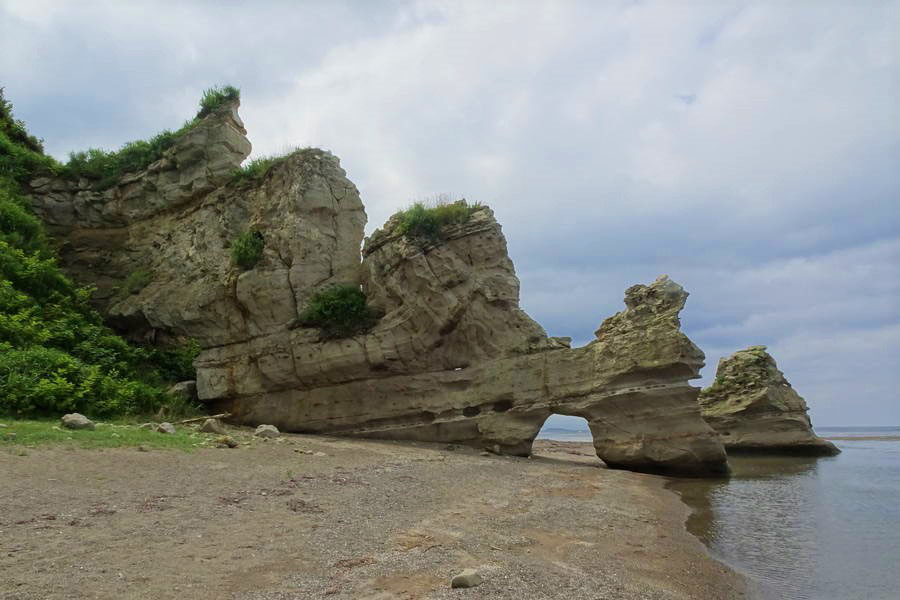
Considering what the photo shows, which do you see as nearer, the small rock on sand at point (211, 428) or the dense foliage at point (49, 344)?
the dense foliage at point (49, 344)

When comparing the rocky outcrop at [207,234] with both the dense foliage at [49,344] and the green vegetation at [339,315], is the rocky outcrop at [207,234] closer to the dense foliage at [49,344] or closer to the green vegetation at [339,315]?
the green vegetation at [339,315]

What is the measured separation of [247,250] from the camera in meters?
22.2

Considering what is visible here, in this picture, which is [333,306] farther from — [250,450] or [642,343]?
[642,343]

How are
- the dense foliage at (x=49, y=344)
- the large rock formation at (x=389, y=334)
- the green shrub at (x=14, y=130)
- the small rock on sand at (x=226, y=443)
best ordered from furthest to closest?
1. the green shrub at (x=14, y=130)
2. the large rock formation at (x=389, y=334)
3. the dense foliage at (x=49, y=344)
4. the small rock on sand at (x=226, y=443)

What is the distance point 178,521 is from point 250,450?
676cm

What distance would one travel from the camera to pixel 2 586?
4793mm

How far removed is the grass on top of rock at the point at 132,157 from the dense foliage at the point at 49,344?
159 centimetres

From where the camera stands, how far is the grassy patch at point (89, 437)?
36.5 ft

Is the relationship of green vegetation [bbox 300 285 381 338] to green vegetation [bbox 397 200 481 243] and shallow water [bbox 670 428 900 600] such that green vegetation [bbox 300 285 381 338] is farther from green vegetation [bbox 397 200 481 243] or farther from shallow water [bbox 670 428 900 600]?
shallow water [bbox 670 428 900 600]

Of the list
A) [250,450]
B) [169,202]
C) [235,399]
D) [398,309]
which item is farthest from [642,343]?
[169,202]

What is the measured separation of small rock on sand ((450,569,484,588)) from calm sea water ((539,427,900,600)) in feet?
13.0

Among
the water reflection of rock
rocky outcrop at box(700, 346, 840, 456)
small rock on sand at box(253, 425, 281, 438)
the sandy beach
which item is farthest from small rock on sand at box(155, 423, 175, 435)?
rocky outcrop at box(700, 346, 840, 456)

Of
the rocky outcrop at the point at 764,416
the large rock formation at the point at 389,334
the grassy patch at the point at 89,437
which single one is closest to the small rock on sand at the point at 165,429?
the grassy patch at the point at 89,437

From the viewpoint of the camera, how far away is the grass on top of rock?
26.2m
